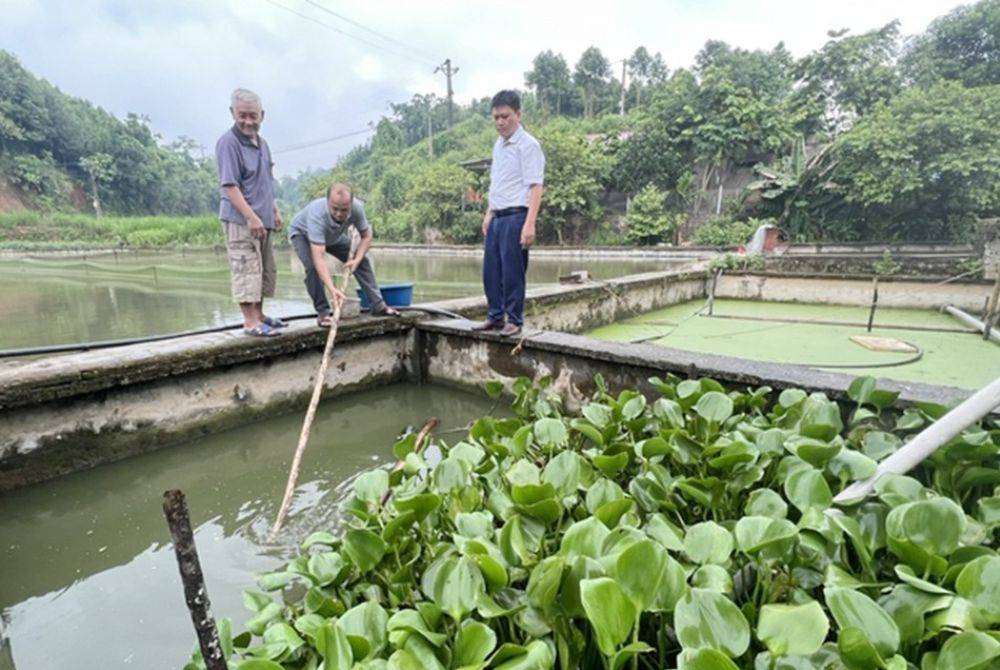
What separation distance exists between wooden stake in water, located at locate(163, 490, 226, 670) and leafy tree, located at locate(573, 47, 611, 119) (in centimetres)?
3978

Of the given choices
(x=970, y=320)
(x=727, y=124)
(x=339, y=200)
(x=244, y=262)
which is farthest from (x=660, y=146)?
(x=244, y=262)

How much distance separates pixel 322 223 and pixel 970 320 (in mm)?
5649

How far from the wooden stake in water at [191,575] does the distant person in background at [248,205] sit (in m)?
2.39

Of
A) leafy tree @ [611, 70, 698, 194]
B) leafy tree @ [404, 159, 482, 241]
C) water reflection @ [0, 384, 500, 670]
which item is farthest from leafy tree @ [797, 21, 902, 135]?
water reflection @ [0, 384, 500, 670]

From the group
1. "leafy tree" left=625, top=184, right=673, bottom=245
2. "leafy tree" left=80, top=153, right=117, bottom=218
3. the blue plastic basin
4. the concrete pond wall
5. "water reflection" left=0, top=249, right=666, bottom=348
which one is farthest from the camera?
"leafy tree" left=80, top=153, right=117, bottom=218

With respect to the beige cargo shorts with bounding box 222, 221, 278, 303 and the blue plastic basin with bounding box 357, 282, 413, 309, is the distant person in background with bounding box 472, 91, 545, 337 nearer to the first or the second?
the blue plastic basin with bounding box 357, 282, 413, 309

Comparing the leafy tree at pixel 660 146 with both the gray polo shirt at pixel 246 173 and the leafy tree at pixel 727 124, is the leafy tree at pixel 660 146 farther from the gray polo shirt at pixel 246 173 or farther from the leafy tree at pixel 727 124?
the gray polo shirt at pixel 246 173

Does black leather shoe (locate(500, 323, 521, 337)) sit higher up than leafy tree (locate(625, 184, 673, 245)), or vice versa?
leafy tree (locate(625, 184, 673, 245))

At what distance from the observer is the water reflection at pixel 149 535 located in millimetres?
1383

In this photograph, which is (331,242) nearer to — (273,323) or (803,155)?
(273,323)

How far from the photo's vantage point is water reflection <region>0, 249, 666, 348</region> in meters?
5.32

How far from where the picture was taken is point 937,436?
1176 mm

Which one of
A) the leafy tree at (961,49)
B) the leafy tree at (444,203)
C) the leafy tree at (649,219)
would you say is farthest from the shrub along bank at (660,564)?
the leafy tree at (444,203)

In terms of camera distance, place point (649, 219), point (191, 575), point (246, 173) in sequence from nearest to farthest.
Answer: point (191, 575) → point (246, 173) → point (649, 219)
